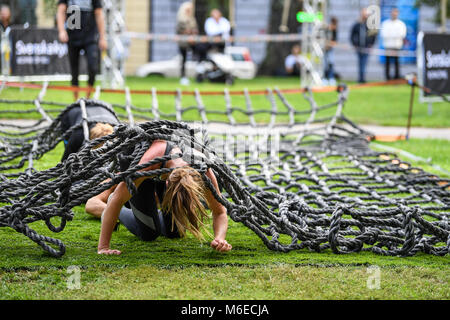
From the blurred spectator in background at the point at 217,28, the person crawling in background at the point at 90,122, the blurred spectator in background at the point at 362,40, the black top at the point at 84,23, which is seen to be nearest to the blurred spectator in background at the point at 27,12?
the blurred spectator in background at the point at 217,28

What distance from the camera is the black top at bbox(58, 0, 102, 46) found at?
816 centimetres

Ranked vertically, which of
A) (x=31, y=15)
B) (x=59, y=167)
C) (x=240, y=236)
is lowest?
(x=240, y=236)

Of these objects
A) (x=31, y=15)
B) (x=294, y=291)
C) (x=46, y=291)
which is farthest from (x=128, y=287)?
(x=31, y=15)

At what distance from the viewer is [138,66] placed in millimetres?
20781

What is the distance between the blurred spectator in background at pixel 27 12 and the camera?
44.8ft

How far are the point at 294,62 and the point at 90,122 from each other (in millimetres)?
14797

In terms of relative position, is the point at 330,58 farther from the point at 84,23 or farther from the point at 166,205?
the point at 166,205

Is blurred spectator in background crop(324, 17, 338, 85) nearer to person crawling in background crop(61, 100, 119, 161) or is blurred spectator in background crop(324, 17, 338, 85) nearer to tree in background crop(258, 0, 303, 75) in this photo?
tree in background crop(258, 0, 303, 75)

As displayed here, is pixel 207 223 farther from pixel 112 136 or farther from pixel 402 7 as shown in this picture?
pixel 402 7

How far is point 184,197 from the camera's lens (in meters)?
3.29

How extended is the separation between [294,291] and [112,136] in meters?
1.29

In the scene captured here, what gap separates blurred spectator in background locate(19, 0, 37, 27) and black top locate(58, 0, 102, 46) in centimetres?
566

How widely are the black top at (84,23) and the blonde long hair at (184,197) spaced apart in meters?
5.28

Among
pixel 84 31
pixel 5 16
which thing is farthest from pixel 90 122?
pixel 5 16
